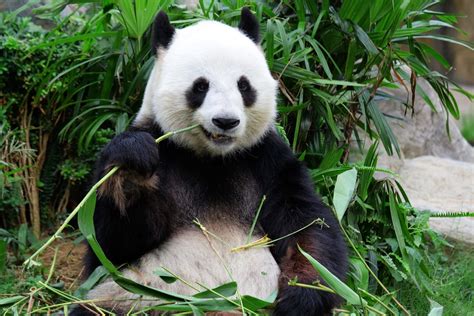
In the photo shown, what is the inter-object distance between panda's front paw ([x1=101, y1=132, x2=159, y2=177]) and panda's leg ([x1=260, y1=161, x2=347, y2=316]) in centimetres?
80

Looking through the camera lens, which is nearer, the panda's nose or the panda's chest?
the panda's nose

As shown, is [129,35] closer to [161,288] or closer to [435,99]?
[161,288]

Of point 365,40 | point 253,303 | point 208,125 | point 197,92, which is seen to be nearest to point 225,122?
point 208,125

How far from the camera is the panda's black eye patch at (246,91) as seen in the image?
400 cm

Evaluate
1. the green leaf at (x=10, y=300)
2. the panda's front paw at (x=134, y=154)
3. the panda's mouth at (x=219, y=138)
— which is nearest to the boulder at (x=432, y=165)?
the panda's mouth at (x=219, y=138)

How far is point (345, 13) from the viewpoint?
554cm

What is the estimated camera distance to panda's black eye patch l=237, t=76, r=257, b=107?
158 inches

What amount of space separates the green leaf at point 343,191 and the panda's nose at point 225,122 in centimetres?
83

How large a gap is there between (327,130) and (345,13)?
33.3 inches

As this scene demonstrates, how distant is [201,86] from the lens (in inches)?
156

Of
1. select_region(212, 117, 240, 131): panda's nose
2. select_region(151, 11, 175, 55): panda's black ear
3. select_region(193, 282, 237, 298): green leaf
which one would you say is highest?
select_region(151, 11, 175, 55): panda's black ear

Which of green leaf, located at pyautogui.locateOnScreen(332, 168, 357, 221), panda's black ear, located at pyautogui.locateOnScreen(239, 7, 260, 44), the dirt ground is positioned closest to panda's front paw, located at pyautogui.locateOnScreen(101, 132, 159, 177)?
panda's black ear, located at pyautogui.locateOnScreen(239, 7, 260, 44)

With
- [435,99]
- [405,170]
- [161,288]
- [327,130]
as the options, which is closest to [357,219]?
[327,130]

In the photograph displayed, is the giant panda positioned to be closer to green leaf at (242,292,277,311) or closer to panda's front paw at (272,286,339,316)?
panda's front paw at (272,286,339,316)
